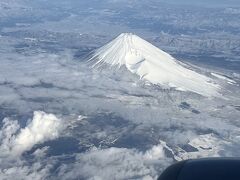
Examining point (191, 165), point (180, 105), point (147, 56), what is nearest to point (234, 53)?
point (147, 56)

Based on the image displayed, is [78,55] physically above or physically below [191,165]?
below

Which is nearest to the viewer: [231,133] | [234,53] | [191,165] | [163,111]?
[191,165]

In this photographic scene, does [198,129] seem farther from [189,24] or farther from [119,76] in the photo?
[189,24]

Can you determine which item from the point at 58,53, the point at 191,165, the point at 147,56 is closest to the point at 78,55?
the point at 58,53

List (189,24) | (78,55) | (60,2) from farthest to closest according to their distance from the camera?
(60,2), (189,24), (78,55)

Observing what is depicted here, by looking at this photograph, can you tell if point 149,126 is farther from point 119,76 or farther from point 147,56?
point 147,56

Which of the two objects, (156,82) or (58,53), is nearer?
(156,82)
